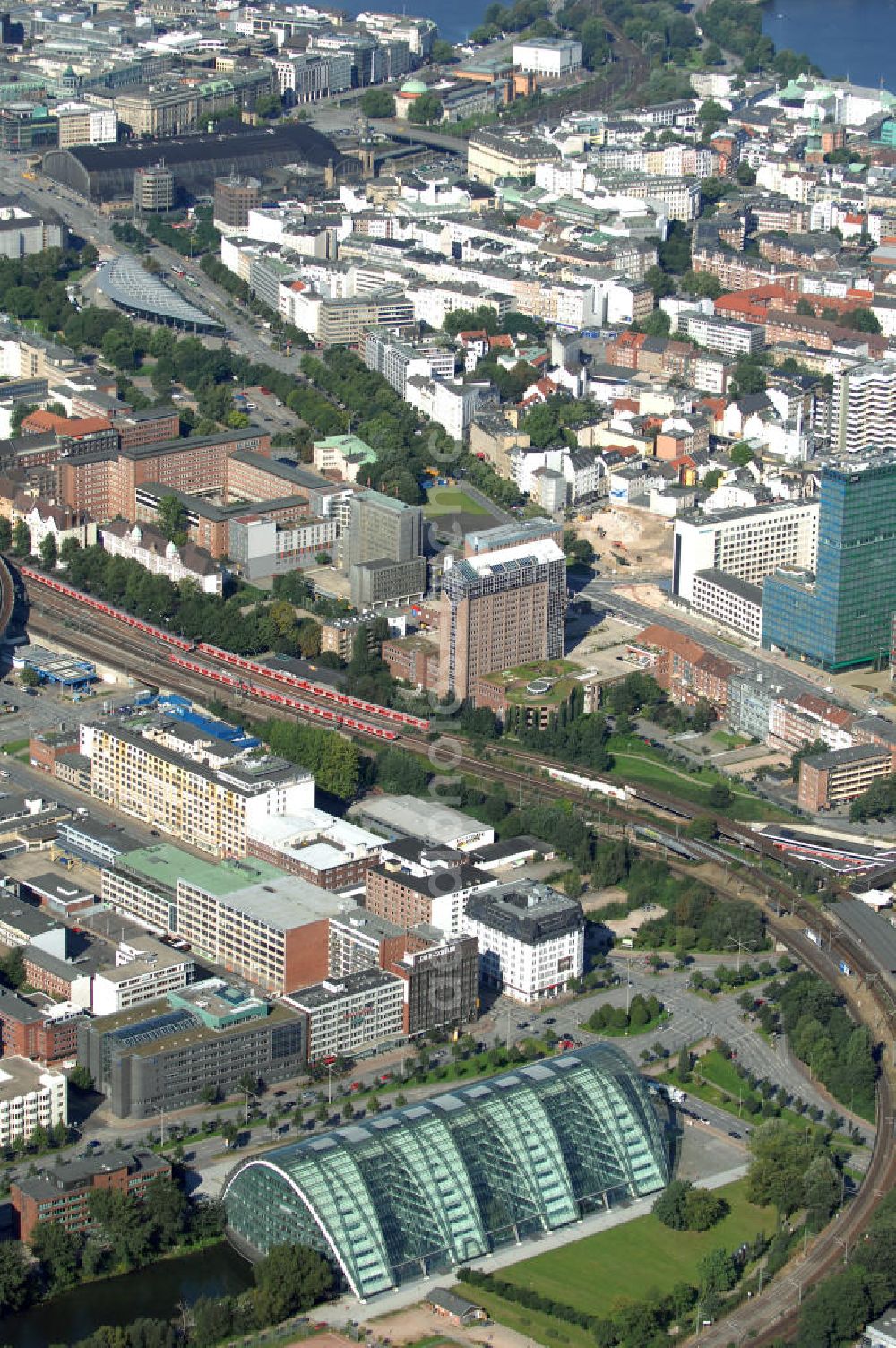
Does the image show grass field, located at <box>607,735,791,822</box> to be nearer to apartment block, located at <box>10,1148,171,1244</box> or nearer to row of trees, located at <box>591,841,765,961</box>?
row of trees, located at <box>591,841,765,961</box>

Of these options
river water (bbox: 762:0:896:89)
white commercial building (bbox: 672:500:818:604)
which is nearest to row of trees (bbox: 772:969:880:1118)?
white commercial building (bbox: 672:500:818:604)

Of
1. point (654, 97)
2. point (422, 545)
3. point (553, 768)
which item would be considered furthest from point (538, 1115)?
point (654, 97)

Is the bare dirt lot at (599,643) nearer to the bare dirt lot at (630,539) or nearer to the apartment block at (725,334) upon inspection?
the bare dirt lot at (630,539)

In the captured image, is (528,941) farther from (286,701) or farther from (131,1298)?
(286,701)

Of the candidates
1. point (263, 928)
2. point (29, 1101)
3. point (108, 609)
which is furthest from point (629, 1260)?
point (108, 609)

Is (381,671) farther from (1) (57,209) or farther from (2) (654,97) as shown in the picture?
(2) (654,97)

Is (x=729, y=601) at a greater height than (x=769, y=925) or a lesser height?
greater
